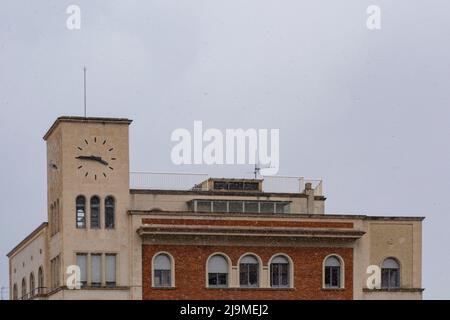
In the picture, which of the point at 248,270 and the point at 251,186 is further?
the point at 251,186

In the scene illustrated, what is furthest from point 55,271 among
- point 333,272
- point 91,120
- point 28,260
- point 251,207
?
point 333,272

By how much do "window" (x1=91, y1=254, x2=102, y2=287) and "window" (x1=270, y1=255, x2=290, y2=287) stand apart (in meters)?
8.20

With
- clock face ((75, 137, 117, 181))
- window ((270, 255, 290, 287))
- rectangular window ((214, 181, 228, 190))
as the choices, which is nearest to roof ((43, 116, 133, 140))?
clock face ((75, 137, 117, 181))

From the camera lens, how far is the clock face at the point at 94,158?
7094 cm

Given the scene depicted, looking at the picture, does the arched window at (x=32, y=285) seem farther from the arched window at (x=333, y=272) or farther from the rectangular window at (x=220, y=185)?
the arched window at (x=333, y=272)

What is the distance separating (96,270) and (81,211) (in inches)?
113

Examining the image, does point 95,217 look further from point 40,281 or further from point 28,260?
point 28,260

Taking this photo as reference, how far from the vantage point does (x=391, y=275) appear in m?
73.4

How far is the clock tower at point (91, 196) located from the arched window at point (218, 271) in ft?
13.1

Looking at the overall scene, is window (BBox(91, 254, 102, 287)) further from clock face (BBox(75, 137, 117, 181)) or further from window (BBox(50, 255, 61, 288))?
clock face (BBox(75, 137, 117, 181))
